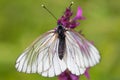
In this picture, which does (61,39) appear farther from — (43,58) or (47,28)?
(47,28)

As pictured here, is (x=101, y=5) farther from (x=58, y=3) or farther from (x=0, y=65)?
(x=0, y=65)

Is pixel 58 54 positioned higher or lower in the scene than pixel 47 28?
higher

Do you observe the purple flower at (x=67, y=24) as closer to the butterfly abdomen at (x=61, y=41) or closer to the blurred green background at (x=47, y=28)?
the butterfly abdomen at (x=61, y=41)

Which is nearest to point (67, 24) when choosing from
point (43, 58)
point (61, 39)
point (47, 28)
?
point (61, 39)

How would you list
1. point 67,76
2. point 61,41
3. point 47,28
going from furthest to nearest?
point 47,28, point 61,41, point 67,76

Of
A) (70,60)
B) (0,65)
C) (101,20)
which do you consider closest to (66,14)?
(70,60)

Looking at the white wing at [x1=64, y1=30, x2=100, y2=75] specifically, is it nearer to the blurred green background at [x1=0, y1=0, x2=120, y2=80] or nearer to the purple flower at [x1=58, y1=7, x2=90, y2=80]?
the purple flower at [x1=58, y1=7, x2=90, y2=80]

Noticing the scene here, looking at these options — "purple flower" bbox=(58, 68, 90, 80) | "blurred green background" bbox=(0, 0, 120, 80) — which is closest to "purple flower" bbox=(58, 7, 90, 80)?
"purple flower" bbox=(58, 68, 90, 80)

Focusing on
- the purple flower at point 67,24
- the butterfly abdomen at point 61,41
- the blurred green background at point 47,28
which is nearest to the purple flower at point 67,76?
the purple flower at point 67,24

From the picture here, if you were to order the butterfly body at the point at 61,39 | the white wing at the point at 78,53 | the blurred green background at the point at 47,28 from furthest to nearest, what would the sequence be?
the blurred green background at the point at 47,28 < the butterfly body at the point at 61,39 < the white wing at the point at 78,53
